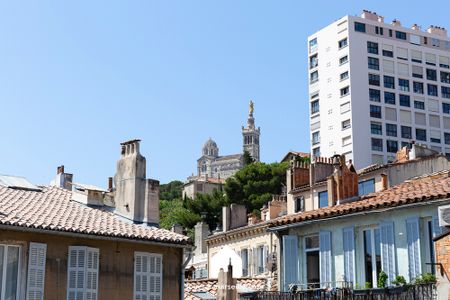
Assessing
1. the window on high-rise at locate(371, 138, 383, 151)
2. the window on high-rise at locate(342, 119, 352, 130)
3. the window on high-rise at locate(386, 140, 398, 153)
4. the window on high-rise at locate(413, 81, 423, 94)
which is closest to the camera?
the window on high-rise at locate(371, 138, 383, 151)

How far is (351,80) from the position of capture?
9369 cm

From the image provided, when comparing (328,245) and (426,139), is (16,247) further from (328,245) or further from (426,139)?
(426,139)

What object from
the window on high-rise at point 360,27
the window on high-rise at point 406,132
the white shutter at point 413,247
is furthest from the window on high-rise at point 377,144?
the white shutter at point 413,247

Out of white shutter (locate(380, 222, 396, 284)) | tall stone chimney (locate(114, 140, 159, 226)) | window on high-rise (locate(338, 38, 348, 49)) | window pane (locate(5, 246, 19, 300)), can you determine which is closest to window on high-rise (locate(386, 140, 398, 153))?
window on high-rise (locate(338, 38, 348, 49))

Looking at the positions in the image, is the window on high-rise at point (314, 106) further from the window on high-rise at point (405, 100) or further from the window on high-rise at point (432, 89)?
the window on high-rise at point (432, 89)

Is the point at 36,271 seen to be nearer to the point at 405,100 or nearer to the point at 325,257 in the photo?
the point at 325,257

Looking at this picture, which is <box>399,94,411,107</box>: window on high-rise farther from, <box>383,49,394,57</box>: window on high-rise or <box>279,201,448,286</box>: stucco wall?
<box>279,201,448,286</box>: stucco wall

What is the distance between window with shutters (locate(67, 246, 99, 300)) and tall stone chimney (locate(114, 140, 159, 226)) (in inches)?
137

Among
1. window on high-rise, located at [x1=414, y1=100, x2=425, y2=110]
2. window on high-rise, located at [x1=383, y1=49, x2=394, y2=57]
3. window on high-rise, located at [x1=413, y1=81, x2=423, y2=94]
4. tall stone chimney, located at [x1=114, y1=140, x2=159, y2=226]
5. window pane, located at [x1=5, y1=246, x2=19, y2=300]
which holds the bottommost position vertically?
window pane, located at [x1=5, y1=246, x2=19, y2=300]

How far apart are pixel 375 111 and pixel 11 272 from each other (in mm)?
76985

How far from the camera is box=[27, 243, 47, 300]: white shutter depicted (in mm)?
21094

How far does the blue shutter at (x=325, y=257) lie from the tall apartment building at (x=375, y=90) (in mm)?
67042

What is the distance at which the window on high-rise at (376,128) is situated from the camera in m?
92.2

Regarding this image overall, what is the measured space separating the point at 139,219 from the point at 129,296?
3464 millimetres
